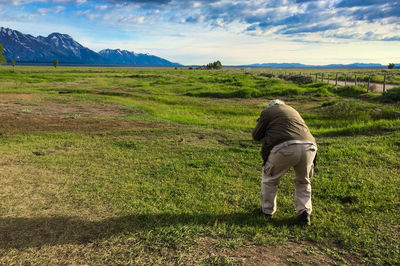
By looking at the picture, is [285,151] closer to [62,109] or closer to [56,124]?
[56,124]

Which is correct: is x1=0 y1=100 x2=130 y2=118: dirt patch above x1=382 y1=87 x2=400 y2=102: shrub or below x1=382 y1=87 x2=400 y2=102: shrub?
below

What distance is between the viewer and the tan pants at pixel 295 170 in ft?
14.9

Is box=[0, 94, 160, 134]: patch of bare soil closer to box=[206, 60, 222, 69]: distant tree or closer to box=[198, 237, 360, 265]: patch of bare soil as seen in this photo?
box=[198, 237, 360, 265]: patch of bare soil

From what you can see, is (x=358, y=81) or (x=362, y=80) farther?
(x=362, y=80)

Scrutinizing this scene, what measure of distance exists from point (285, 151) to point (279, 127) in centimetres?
39

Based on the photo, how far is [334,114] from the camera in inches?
696

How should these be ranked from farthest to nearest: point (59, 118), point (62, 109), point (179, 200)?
point (62, 109) → point (59, 118) → point (179, 200)

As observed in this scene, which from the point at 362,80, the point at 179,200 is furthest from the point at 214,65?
the point at 179,200

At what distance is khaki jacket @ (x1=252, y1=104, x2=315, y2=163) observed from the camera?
15.1 ft

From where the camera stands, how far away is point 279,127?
15.3ft

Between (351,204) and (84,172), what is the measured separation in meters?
6.09

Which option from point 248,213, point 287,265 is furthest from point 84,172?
point 287,265

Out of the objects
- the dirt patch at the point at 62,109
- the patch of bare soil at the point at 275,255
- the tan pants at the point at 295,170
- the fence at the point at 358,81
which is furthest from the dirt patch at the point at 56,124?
the fence at the point at 358,81

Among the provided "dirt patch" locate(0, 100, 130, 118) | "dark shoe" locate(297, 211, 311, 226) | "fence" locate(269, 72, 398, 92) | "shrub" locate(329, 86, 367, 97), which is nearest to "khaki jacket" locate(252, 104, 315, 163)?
→ "dark shoe" locate(297, 211, 311, 226)
